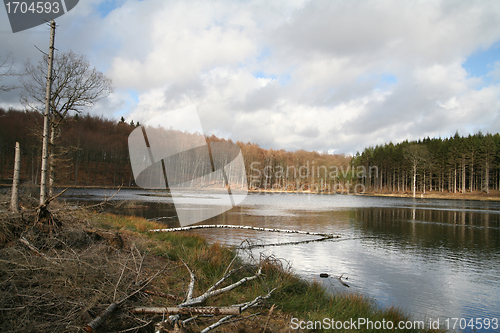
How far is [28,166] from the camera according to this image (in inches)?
2813

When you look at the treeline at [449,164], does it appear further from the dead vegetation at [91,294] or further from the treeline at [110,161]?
the dead vegetation at [91,294]

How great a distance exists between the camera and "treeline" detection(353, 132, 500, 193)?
74500mm

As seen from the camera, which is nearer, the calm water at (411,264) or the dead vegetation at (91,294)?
the dead vegetation at (91,294)

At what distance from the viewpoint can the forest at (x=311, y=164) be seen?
241ft

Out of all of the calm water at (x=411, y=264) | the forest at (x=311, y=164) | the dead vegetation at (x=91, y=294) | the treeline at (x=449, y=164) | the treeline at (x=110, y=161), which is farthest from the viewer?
the treeline at (x=449, y=164)

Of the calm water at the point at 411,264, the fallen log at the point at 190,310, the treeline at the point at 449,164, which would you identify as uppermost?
the treeline at the point at 449,164

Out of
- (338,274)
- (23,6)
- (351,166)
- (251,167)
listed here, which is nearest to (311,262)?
(338,274)

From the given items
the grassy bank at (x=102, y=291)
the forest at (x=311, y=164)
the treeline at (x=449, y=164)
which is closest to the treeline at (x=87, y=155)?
the forest at (x=311, y=164)

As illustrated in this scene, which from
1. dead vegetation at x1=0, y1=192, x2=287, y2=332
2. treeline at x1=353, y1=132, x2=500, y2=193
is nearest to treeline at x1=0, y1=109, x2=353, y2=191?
treeline at x1=353, y1=132, x2=500, y2=193

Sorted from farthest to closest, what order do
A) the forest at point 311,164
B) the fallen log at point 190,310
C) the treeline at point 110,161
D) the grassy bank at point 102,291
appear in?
the forest at point 311,164 < the treeline at point 110,161 < the fallen log at point 190,310 < the grassy bank at point 102,291

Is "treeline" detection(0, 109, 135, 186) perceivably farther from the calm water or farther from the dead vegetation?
the dead vegetation

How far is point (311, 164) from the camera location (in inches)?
4560

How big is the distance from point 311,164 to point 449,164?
4637cm

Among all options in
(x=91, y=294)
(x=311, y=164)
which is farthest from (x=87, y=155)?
(x=91, y=294)
